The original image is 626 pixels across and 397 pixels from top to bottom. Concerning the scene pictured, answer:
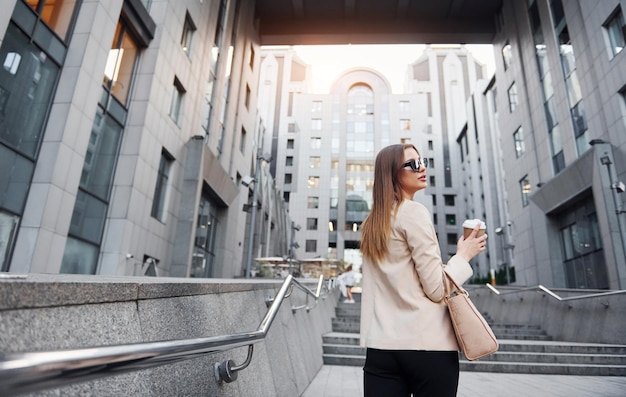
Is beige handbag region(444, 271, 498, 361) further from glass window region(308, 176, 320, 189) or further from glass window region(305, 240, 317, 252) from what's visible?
glass window region(308, 176, 320, 189)

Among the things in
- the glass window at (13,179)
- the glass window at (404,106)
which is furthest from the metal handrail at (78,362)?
the glass window at (404,106)

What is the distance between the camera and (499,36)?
29672mm

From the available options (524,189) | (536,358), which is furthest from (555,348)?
(524,189)

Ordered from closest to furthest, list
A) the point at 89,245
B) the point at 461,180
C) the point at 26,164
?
the point at 26,164 < the point at 89,245 < the point at 461,180

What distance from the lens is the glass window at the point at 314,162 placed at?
59438 mm

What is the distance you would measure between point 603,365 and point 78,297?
9714 millimetres

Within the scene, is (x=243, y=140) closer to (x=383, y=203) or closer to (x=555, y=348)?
(x=555, y=348)

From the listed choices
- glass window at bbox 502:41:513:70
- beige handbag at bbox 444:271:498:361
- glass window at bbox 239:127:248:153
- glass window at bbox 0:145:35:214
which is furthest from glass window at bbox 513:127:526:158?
beige handbag at bbox 444:271:498:361

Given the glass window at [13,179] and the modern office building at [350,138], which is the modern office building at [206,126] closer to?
the glass window at [13,179]

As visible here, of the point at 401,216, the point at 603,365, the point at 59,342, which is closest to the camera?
the point at 59,342

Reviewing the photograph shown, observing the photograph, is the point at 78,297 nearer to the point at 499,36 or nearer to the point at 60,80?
the point at 60,80

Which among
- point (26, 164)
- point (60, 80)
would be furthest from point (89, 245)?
point (60, 80)

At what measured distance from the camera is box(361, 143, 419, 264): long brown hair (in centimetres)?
212

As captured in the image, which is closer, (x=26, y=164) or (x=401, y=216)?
(x=401, y=216)
